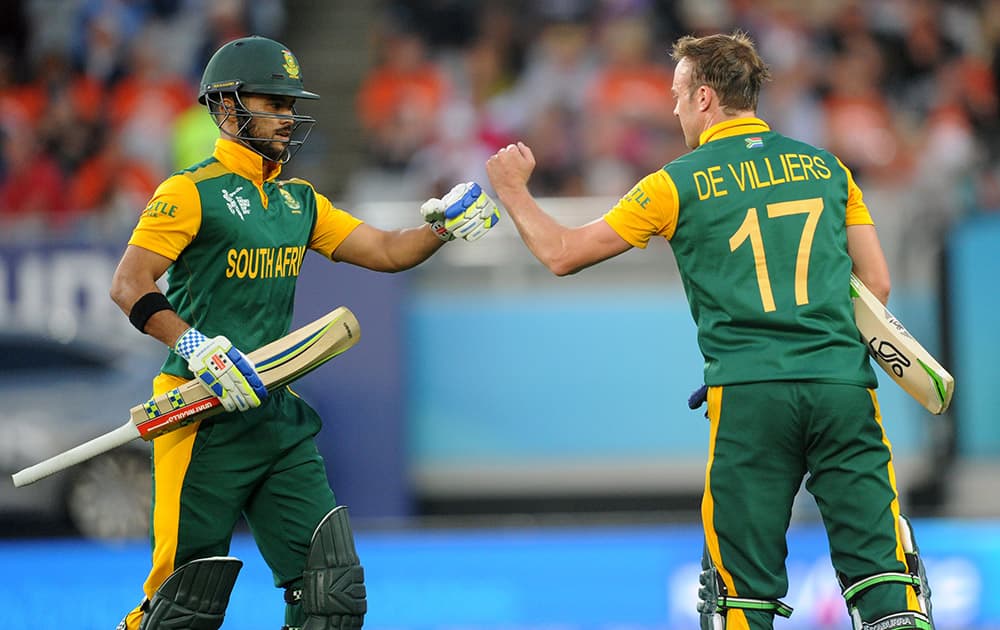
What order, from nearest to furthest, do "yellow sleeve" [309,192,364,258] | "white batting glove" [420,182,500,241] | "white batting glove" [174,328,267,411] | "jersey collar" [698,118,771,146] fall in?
"white batting glove" [174,328,267,411]
"jersey collar" [698,118,771,146]
"white batting glove" [420,182,500,241]
"yellow sleeve" [309,192,364,258]

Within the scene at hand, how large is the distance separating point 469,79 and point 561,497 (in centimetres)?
398

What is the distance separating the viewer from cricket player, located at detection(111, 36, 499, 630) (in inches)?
206

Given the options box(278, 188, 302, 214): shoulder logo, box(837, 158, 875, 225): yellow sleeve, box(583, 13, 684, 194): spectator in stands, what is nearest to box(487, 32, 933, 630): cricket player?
box(837, 158, 875, 225): yellow sleeve

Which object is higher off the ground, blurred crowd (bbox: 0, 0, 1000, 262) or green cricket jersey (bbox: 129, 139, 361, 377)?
blurred crowd (bbox: 0, 0, 1000, 262)

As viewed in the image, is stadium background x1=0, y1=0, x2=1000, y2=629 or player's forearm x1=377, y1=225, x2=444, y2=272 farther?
stadium background x1=0, y1=0, x2=1000, y2=629

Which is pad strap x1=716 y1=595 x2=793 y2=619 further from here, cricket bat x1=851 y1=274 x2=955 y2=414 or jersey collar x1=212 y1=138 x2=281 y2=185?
jersey collar x1=212 y1=138 x2=281 y2=185

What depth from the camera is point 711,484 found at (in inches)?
198

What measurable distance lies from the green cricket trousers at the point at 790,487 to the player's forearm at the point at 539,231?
68 cm

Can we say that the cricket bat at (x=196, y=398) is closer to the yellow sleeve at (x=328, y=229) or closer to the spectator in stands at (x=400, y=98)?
the yellow sleeve at (x=328, y=229)

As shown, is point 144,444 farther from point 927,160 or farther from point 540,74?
point 927,160

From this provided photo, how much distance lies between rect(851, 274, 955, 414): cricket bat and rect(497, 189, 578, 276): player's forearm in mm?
956

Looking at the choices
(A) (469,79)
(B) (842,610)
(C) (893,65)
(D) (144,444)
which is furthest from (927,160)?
(D) (144,444)

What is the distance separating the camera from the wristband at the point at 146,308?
5.18 meters

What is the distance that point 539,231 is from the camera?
5.21 meters
